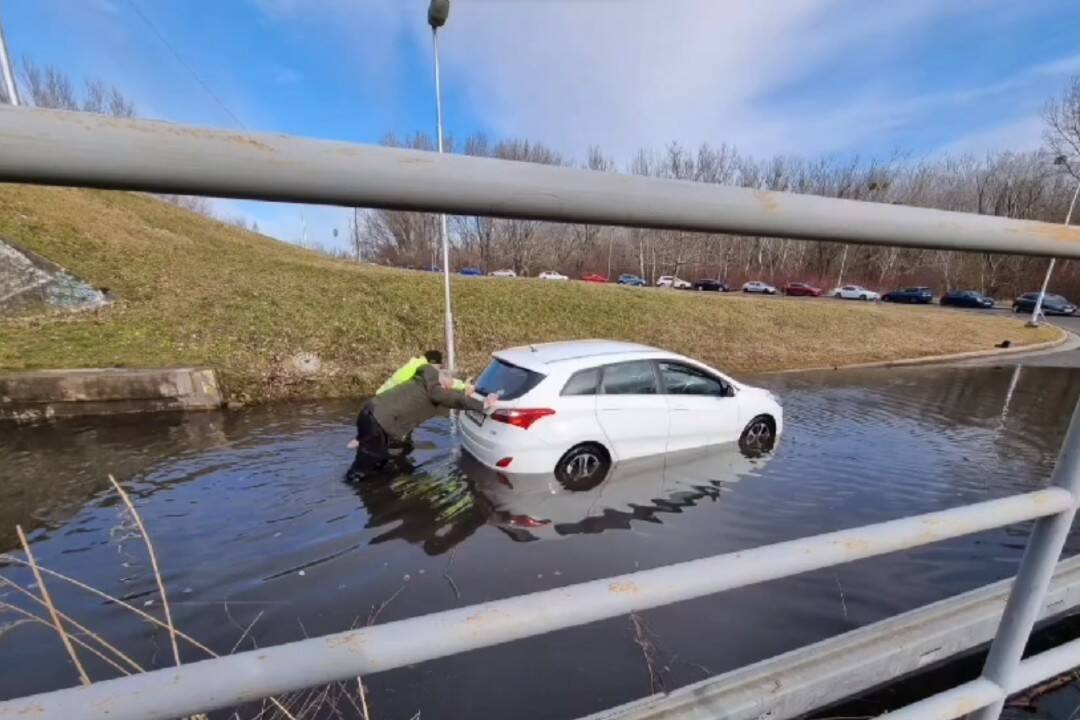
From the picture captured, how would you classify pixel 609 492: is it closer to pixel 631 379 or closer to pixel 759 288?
pixel 631 379

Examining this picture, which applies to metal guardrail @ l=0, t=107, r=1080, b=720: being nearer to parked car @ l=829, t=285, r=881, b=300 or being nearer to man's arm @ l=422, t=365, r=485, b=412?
man's arm @ l=422, t=365, r=485, b=412

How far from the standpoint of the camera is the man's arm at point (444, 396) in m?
6.44

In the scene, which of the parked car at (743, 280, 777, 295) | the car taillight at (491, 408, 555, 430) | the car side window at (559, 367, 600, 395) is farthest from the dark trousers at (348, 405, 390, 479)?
the parked car at (743, 280, 777, 295)

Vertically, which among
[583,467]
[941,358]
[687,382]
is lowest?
[941,358]

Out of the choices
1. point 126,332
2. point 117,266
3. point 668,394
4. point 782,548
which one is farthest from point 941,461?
point 117,266

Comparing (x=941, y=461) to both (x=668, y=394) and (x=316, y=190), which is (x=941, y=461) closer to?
(x=668, y=394)

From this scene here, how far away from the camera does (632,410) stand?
6609mm

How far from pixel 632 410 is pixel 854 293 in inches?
1980

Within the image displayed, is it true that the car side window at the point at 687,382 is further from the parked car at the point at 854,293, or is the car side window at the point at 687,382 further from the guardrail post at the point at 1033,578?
the parked car at the point at 854,293

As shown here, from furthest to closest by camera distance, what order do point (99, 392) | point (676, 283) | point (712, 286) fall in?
1. point (712, 286)
2. point (676, 283)
3. point (99, 392)

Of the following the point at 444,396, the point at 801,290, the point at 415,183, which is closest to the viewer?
the point at 415,183

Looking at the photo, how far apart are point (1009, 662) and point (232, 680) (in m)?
1.60

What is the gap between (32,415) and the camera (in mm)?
8812

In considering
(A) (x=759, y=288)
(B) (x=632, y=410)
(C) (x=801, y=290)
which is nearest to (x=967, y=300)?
(C) (x=801, y=290)
